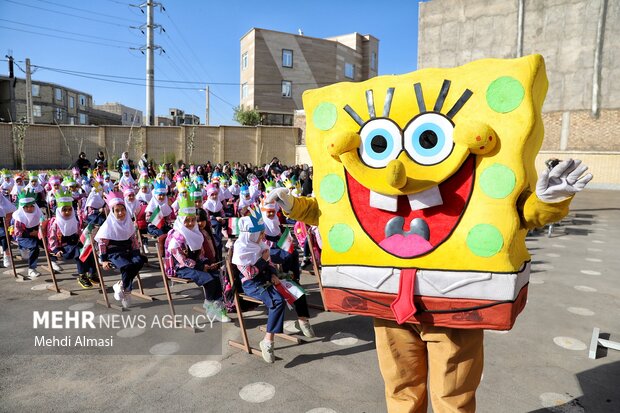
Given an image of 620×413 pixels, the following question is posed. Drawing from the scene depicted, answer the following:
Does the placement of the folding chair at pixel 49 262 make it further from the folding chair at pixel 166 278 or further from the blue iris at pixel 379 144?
the blue iris at pixel 379 144

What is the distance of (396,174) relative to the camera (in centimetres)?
197

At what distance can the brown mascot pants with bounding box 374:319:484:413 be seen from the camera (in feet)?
7.27

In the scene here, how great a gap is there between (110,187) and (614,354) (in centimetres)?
1006

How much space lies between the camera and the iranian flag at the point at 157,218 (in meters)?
7.41

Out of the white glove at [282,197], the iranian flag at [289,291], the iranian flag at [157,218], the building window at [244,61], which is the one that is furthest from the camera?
the building window at [244,61]

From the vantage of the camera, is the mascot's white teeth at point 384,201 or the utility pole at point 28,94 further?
the utility pole at point 28,94

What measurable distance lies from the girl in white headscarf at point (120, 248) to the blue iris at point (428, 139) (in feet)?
14.4

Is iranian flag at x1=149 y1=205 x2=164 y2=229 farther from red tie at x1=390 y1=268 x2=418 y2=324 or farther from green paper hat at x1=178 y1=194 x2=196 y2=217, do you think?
red tie at x1=390 y1=268 x2=418 y2=324

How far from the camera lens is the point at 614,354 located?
4004mm

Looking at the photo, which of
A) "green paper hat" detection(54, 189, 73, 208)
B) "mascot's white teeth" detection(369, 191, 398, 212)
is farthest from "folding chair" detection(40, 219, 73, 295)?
"mascot's white teeth" detection(369, 191, 398, 212)

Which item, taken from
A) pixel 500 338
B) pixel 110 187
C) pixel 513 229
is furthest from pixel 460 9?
pixel 513 229

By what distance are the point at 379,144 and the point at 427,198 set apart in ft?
1.30

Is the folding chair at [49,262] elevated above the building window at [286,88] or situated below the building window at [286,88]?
below

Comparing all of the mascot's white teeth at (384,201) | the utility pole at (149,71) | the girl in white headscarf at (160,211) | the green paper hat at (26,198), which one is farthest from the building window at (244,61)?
the mascot's white teeth at (384,201)
